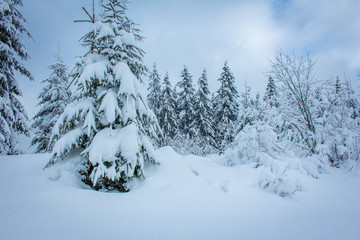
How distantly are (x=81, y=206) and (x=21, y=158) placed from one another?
4246 millimetres

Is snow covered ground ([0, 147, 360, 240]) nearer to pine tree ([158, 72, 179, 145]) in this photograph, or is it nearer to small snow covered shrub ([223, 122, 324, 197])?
small snow covered shrub ([223, 122, 324, 197])

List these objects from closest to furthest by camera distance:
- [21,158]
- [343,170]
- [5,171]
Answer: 1. [5,171]
2. [21,158]
3. [343,170]

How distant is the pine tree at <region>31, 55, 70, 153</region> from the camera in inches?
512

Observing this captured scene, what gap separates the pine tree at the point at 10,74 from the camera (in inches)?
299

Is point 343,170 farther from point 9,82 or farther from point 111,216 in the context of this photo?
point 9,82

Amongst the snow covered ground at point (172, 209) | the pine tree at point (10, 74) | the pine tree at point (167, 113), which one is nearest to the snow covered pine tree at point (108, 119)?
the snow covered ground at point (172, 209)

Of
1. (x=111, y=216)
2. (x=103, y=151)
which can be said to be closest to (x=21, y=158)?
(x=103, y=151)

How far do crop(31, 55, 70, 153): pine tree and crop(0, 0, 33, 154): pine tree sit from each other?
410 centimetres

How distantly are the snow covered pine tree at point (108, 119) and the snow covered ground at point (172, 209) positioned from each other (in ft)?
1.51

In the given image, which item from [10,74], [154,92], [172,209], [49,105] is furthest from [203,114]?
[172,209]

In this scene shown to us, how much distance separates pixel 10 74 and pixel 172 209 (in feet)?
35.7

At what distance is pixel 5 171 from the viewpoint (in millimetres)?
4055

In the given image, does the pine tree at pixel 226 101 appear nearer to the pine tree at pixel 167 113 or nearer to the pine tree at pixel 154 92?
the pine tree at pixel 167 113

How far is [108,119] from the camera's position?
11.8 ft
